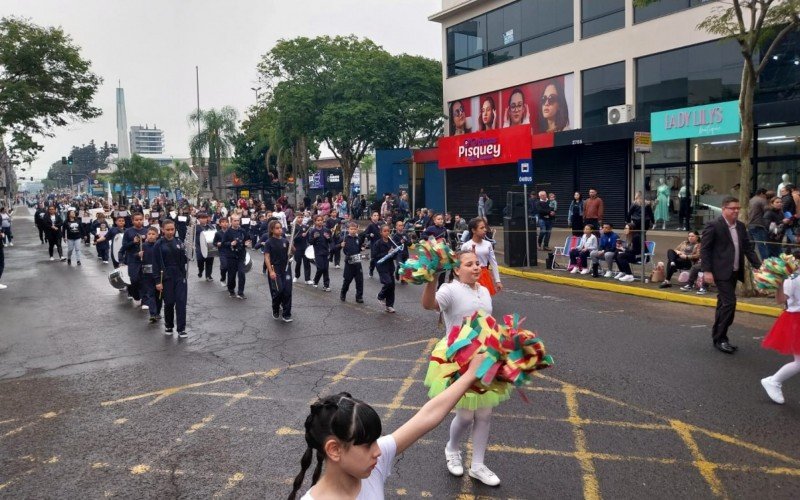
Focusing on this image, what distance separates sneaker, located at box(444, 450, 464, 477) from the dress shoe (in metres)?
4.87

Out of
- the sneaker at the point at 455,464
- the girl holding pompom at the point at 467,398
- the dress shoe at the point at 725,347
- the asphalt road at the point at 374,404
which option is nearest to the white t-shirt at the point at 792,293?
the asphalt road at the point at 374,404

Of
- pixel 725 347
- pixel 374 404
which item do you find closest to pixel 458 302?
pixel 374 404

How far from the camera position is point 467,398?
14.2 feet

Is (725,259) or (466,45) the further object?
(466,45)

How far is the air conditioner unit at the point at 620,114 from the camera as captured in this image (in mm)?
23656

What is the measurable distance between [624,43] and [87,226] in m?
22.0

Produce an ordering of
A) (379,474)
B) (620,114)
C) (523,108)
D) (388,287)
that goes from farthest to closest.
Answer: (523,108)
(620,114)
(388,287)
(379,474)

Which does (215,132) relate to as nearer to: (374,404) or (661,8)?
(661,8)

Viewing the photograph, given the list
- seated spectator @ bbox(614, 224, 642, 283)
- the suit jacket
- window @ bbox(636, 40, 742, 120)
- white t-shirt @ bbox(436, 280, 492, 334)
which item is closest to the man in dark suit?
the suit jacket

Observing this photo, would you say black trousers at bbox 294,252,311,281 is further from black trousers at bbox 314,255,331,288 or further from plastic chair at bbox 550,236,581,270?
plastic chair at bbox 550,236,581,270

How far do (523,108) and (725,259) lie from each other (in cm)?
2133

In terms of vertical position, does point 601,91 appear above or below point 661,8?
below

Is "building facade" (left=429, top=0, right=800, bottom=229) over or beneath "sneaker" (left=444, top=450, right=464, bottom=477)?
over

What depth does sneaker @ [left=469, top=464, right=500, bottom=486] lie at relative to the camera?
186 inches
